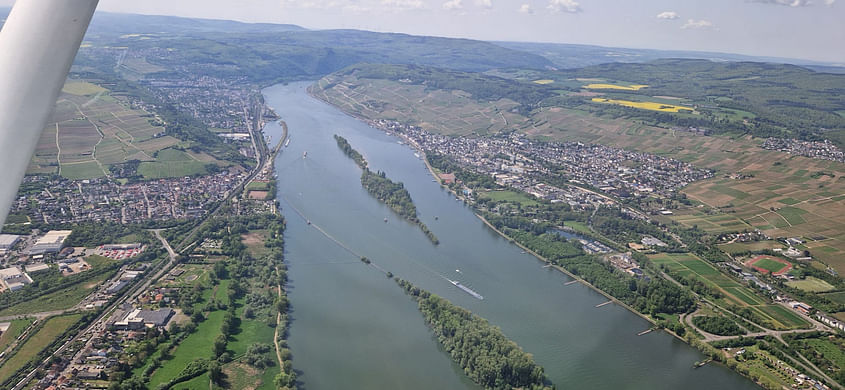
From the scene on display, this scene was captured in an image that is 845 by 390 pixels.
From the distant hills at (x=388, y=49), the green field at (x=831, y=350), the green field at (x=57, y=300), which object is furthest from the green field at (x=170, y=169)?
the distant hills at (x=388, y=49)

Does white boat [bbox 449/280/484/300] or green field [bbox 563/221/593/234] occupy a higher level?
green field [bbox 563/221/593/234]

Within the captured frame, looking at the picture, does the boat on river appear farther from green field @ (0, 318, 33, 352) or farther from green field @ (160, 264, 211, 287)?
green field @ (0, 318, 33, 352)

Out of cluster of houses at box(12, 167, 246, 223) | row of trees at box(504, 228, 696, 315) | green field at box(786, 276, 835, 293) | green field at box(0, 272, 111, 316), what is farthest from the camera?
cluster of houses at box(12, 167, 246, 223)

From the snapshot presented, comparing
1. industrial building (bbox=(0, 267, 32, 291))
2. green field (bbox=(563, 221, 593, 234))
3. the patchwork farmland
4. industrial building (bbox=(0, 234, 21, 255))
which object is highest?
the patchwork farmland

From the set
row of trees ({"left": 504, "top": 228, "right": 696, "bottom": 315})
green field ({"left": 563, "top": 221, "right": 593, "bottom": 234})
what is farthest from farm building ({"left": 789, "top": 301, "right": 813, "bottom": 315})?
green field ({"left": 563, "top": 221, "right": 593, "bottom": 234})

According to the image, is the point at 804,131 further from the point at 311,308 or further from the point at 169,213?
the point at 169,213

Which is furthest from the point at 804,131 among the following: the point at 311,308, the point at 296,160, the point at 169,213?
the point at 169,213

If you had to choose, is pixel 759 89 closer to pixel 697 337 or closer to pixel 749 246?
pixel 749 246
